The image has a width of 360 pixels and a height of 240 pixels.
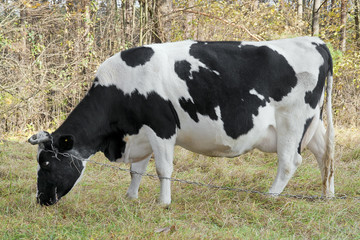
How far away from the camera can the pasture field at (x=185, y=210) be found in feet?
11.7

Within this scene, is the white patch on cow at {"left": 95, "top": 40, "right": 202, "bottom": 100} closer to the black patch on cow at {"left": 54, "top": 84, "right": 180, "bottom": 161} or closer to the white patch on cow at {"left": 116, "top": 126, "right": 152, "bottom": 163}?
the black patch on cow at {"left": 54, "top": 84, "right": 180, "bottom": 161}

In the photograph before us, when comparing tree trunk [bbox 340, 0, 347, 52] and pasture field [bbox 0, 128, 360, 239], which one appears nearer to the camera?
pasture field [bbox 0, 128, 360, 239]

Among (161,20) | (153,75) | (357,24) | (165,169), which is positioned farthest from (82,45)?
(357,24)

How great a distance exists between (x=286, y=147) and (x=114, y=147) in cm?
189

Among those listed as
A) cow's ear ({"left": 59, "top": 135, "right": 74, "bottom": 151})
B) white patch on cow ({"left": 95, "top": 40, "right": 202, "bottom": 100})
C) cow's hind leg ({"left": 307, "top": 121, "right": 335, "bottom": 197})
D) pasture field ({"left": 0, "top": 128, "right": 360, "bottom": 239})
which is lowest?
pasture field ({"left": 0, "top": 128, "right": 360, "bottom": 239})

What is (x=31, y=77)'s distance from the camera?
8.09 m

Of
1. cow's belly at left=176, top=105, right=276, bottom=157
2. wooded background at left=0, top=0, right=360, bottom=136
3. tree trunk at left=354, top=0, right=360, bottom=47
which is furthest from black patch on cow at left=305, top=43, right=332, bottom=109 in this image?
tree trunk at left=354, top=0, right=360, bottom=47

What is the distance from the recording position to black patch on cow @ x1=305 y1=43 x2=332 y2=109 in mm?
4586

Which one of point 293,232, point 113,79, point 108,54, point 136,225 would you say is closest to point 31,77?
point 108,54

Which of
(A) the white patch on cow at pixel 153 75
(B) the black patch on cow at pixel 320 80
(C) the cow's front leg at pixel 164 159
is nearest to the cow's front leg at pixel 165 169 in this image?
(C) the cow's front leg at pixel 164 159

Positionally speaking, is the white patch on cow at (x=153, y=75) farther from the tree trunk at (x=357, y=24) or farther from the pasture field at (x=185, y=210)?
the tree trunk at (x=357, y=24)

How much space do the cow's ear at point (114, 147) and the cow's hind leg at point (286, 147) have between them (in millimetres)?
1722

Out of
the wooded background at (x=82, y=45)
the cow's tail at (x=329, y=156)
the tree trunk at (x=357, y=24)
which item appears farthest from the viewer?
the tree trunk at (x=357, y=24)

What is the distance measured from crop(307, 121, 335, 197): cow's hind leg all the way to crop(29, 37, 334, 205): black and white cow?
0.43 meters
